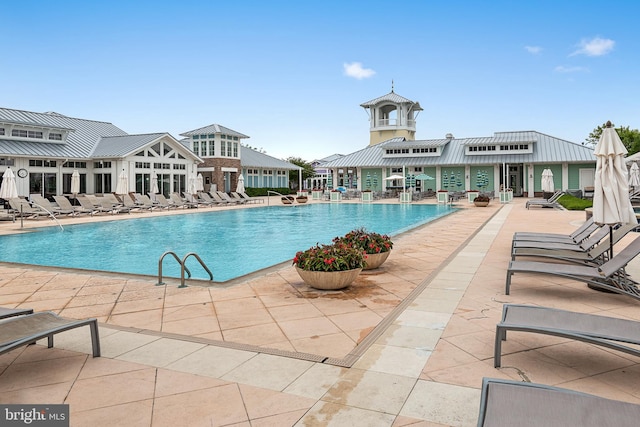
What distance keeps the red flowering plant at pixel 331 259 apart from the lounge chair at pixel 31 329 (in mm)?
2886

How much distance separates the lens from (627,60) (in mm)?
25438

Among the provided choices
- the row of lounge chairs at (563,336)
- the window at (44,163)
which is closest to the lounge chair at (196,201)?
the window at (44,163)

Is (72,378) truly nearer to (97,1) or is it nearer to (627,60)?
(97,1)

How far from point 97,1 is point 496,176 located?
96.5 ft

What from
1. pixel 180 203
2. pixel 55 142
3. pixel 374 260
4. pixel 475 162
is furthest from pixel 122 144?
pixel 374 260

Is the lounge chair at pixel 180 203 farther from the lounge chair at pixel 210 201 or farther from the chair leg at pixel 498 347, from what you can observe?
the chair leg at pixel 498 347

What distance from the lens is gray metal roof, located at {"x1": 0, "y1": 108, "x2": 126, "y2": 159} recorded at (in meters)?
24.8

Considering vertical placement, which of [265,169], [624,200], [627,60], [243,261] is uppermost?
[627,60]

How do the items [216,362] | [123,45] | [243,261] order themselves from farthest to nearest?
1. [123,45]
2. [243,261]
3. [216,362]

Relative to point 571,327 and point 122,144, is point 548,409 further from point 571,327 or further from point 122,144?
point 122,144

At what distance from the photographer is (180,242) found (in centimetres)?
1300

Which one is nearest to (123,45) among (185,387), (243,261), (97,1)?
(97,1)

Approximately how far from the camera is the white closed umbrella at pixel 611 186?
18.2 feet

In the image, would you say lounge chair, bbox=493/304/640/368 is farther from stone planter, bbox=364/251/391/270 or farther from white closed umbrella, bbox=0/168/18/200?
white closed umbrella, bbox=0/168/18/200
